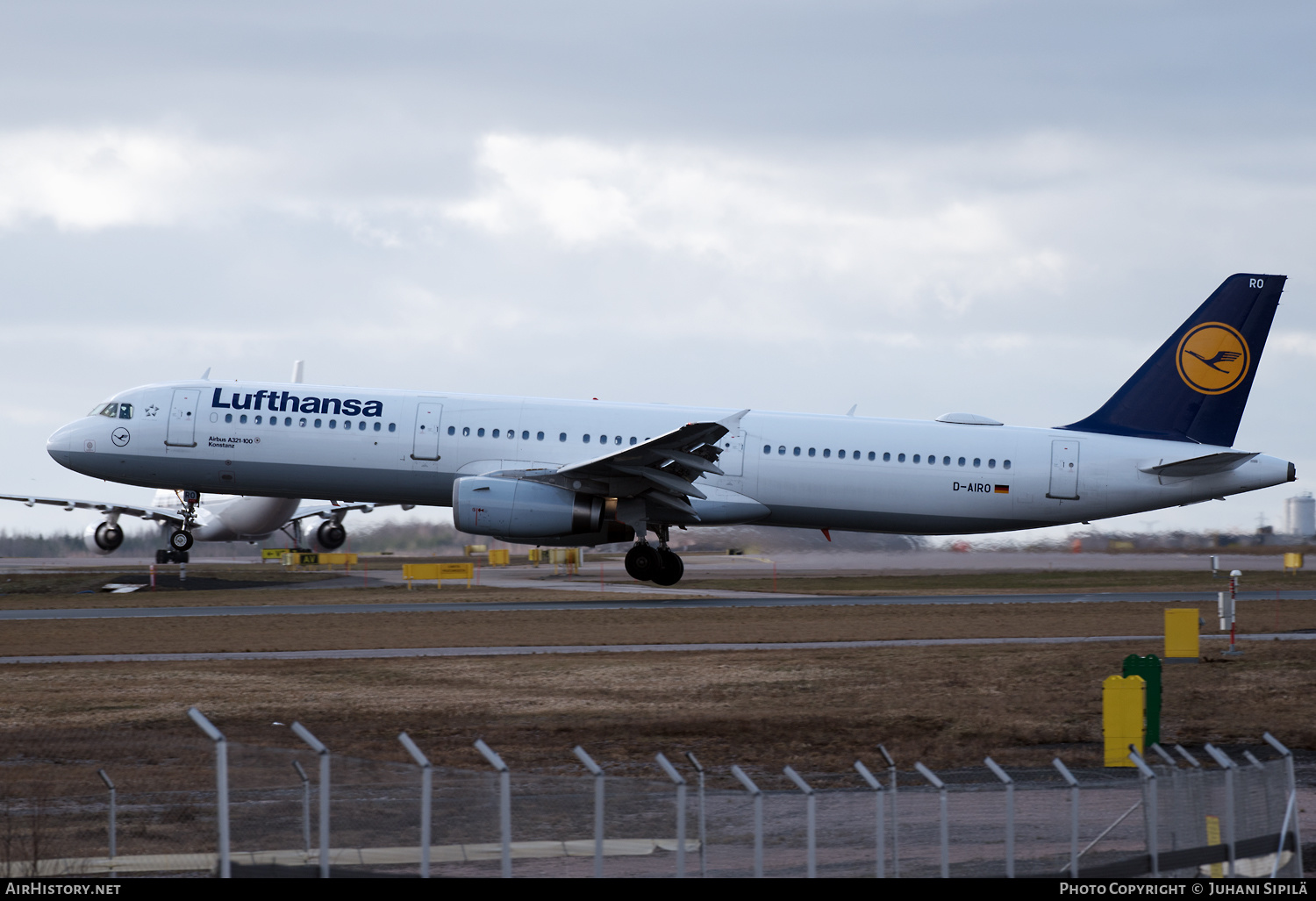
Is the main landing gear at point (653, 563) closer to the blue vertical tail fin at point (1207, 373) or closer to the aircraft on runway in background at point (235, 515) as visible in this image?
the blue vertical tail fin at point (1207, 373)

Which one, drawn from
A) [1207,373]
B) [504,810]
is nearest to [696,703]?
[504,810]

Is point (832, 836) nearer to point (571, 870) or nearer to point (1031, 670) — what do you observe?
point (571, 870)

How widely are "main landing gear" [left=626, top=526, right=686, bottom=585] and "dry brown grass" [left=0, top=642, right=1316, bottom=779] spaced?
10.7 meters

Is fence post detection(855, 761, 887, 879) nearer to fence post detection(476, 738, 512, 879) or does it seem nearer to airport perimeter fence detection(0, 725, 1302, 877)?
airport perimeter fence detection(0, 725, 1302, 877)

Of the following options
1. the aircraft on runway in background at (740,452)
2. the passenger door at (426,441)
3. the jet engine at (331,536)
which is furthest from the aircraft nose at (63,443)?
the jet engine at (331,536)

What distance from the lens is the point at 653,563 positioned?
3494 cm

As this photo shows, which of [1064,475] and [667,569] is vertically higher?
[1064,475]

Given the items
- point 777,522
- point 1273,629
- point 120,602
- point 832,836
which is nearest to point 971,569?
point 777,522

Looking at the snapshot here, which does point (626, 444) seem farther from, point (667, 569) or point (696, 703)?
point (696, 703)

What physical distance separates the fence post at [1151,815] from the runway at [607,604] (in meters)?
25.0

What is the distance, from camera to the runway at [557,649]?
2403cm

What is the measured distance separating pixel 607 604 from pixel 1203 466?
15.8 metres

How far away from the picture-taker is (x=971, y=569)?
55.1 metres

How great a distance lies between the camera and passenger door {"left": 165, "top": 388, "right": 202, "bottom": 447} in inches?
1337
